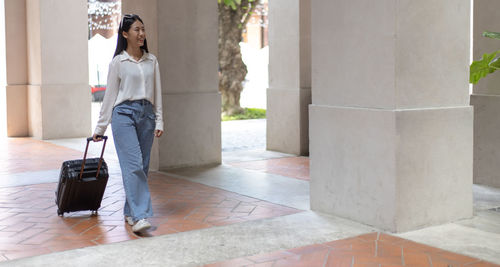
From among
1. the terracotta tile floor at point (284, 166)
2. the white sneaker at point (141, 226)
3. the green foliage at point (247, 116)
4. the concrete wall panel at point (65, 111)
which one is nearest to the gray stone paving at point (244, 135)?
the green foliage at point (247, 116)

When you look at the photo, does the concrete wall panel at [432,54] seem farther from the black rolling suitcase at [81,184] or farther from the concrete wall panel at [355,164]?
the black rolling suitcase at [81,184]

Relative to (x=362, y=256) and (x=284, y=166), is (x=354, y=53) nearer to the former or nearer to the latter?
(x=362, y=256)

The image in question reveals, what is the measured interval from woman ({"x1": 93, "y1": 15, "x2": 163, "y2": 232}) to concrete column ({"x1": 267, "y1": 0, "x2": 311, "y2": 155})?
552 centimetres

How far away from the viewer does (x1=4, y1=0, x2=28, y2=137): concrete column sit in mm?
14070

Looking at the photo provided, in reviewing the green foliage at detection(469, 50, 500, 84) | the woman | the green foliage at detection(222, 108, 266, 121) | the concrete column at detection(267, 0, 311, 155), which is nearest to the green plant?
the green foliage at detection(469, 50, 500, 84)

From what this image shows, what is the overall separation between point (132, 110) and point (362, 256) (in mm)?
2402

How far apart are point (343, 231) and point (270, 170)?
381 cm

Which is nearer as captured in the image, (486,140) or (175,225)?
(175,225)

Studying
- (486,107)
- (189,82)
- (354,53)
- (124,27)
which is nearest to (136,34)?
(124,27)

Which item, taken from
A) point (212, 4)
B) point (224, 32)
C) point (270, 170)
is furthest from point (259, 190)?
point (224, 32)

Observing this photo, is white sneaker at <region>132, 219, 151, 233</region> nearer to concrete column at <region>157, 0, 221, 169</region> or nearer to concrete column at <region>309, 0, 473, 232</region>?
concrete column at <region>309, 0, 473, 232</region>

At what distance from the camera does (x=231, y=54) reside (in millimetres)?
19219

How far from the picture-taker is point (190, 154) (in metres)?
9.99

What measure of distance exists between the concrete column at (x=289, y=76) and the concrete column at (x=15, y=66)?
5581 mm
